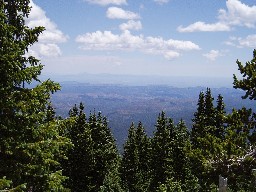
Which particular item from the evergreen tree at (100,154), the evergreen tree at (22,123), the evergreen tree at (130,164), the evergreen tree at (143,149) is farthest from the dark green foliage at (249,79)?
the evergreen tree at (143,149)

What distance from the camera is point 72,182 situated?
40344 millimetres

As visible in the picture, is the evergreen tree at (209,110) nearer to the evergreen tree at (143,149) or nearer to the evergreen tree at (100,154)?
the evergreen tree at (143,149)

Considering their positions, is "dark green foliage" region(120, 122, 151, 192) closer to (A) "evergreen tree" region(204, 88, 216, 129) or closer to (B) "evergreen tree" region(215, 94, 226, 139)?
(A) "evergreen tree" region(204, 88, 216, 129)

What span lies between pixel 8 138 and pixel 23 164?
3.48ft

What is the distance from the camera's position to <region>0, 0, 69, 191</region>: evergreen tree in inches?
481

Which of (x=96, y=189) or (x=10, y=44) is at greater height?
(x=10, y=44)

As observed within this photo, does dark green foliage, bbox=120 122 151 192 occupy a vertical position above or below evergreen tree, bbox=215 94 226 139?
below

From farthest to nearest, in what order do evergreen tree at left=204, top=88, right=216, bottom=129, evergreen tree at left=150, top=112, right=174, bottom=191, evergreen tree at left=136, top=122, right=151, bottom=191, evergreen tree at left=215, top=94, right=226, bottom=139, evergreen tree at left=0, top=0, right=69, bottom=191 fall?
evergreen tree at left=136, top=122, right=151, bottom=191, evergreen tree at left=150, top=112, right=174, bottom=191, evergreen tree at left=204, top=88, right=216, bottom=129, evergreen tree at left=215, top=94, right=226, bottom=139, evergreen tree at left=0, top=0, right=69, bottom=191

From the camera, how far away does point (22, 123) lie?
12.6 m

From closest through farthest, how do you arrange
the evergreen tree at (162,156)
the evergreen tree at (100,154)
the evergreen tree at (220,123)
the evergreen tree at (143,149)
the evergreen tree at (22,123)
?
1. the evergreen tree at (22,123)
2. the evergreen tree at (220,123)
3. the evergreen tree at (100,154)
4. the evergreen tree at (162,156)
5. the evergreen tree at (143,149)

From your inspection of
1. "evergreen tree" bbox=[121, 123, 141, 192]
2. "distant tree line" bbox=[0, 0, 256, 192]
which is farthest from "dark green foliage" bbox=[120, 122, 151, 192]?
"distant tree line" bbox=[0, 0, 256, 192]

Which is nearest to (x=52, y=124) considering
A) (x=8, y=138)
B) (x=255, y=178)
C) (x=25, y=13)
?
(x=8, y=138)

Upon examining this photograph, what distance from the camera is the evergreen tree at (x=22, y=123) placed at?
12.2m

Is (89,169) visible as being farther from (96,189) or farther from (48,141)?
(48,141)
